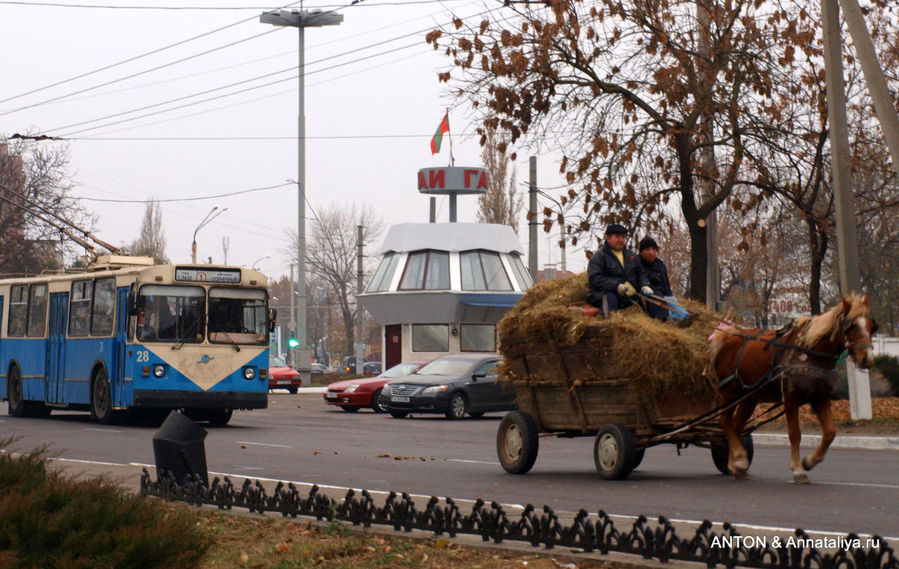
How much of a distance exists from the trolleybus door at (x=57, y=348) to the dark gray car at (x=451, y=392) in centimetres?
808

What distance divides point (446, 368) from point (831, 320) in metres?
21.6

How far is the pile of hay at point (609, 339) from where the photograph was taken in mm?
12547

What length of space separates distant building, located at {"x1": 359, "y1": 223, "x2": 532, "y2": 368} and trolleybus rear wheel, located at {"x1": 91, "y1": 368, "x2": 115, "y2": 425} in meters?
23.6

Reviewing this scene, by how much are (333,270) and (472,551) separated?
82.5 metres

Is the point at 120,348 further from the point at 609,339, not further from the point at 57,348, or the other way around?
the point at 609,339

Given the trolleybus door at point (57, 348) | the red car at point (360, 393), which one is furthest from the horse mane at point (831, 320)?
the red car at point (360, 393)

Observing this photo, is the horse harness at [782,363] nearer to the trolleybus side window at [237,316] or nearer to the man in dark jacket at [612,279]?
the man in dark jacket at [612,279]

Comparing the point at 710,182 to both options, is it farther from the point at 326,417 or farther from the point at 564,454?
the point at 326,417

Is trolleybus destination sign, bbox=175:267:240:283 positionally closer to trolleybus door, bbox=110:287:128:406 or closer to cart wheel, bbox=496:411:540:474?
trolleybus door, bbox=110:287:128:406

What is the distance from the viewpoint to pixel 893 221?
39.7m

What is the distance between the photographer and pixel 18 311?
101 ft

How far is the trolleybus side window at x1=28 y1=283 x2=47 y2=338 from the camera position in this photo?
29.1m

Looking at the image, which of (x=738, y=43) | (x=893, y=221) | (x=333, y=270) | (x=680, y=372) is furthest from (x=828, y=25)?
(x=333, y=270)

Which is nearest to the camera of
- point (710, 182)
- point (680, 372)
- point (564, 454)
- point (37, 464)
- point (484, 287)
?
point (37, 464)
